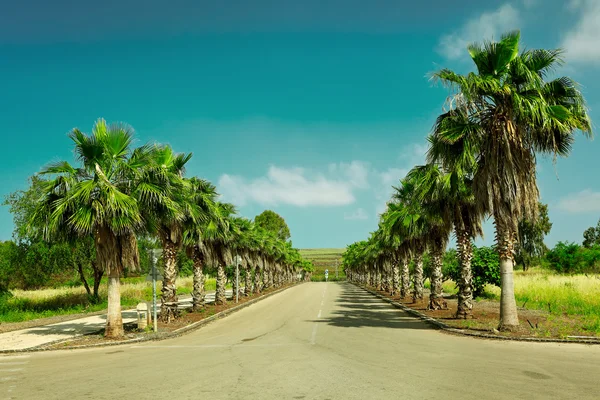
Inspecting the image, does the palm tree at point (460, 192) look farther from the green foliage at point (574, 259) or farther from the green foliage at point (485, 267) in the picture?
the green foliage at point (574, 259)

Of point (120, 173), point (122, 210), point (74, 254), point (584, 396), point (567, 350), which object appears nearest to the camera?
point (584, 396)

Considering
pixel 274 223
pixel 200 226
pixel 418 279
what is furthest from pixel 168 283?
pixel 274 223

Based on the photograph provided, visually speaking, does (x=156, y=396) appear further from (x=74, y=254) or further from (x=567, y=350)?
(x=74, y=254)

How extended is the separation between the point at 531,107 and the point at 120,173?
15220 mm

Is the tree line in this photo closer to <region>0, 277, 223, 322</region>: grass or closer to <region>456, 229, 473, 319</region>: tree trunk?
<region>0, 277, 223, 322</region>: grass

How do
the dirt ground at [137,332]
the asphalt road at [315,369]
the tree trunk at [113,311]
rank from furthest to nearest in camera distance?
the tree trunk at [113,311] < the dirt ground at [137,332] < the asphalt road at [315,369]

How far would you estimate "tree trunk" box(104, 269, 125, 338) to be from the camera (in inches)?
707

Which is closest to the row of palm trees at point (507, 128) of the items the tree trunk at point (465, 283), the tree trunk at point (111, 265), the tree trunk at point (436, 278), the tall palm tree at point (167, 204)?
the tree trunk at point (465, 283)

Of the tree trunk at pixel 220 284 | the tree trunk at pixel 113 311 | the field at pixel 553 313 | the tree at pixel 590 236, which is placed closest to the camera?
the field at pixel 553 313

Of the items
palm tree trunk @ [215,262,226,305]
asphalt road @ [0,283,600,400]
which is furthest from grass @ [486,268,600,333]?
palm tree trunk @ [215,262,226,305]

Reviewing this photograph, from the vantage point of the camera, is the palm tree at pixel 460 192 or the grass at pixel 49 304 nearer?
the palm tree at pixel 460 192

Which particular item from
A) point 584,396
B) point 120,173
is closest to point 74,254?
point 120,173

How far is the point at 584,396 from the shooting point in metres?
7.69

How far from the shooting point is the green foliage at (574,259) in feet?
191
